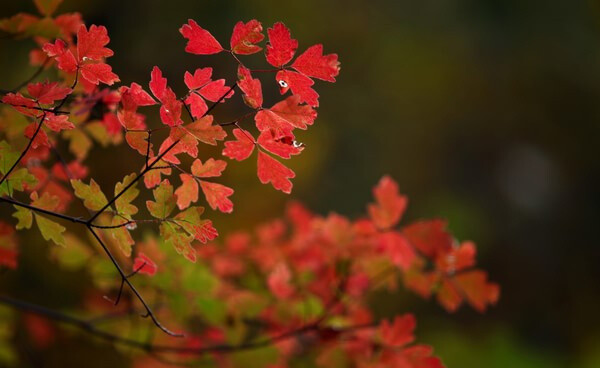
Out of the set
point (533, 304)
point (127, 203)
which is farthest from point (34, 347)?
point (533, 304)

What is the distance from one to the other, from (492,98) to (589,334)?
5.43 ft

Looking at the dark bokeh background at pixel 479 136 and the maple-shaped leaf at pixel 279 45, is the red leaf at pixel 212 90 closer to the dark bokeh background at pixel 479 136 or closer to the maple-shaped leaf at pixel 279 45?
the maple-shaped leaf at pixel 279 45

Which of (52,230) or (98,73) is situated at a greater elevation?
(98,73)

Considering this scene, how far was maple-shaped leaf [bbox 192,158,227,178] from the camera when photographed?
2.31 feet

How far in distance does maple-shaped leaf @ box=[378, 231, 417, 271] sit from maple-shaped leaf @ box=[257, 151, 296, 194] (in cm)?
49

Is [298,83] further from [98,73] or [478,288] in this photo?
[478,288]

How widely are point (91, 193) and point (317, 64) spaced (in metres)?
0.30

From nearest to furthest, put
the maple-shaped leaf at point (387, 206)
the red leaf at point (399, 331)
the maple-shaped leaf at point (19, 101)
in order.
Result: the maple-shaped leaf at point (19, 101) < the red leaf at point (399, 331) < the maple-shaped leaf at point (387, 206)

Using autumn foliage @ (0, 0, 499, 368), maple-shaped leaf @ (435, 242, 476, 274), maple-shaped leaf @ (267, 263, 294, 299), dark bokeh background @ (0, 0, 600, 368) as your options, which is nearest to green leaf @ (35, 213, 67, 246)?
autumn foliage @ (0, 0, 499, 368)

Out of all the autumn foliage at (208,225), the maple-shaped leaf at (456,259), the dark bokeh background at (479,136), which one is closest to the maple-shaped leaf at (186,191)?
the autumn foliage at (208,225)

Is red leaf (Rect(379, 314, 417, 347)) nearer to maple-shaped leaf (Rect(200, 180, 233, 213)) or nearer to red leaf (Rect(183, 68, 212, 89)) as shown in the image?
maple-shaped leaf (Rect(200, 180, 233, 213))

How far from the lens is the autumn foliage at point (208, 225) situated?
0.66 metres

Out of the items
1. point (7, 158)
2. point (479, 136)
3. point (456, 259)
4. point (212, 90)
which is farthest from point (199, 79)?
point (479, 136)

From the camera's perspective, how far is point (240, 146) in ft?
2.29
